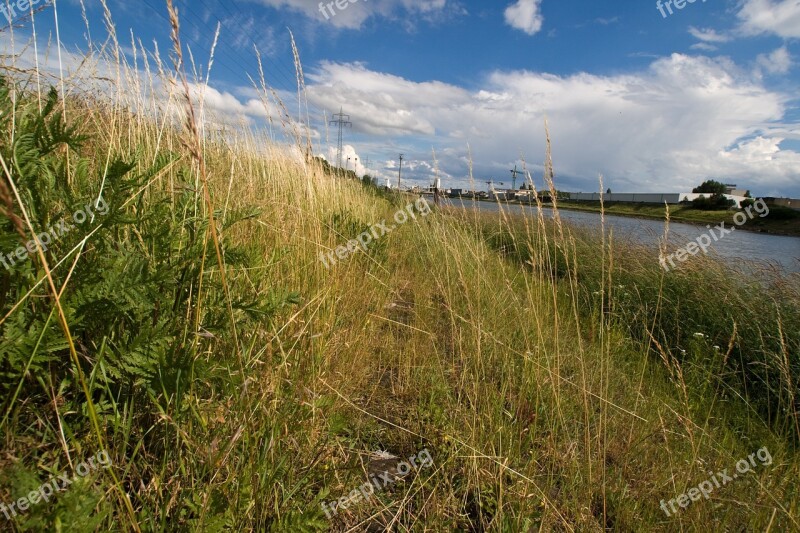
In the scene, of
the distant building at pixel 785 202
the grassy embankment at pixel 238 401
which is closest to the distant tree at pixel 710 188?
the distant building at pixel 785 202

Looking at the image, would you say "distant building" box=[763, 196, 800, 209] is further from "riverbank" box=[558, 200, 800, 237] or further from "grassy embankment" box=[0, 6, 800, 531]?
"grassy embankment" box=[0, 6, 800, 531]

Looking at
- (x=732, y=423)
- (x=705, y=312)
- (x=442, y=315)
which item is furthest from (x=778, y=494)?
(x=705, y=312)

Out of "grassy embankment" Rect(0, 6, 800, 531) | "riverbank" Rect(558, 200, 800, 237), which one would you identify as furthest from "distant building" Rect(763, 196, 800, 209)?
"grassy embankment" Rect(0, 6, 800, 531)

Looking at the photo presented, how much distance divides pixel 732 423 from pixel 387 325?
2.65 meters

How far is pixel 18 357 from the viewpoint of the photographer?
88cm

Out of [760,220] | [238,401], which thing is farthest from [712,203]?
[238,401]

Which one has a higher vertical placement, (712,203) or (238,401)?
(712,203)

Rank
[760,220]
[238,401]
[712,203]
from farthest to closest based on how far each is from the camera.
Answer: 1. [712,203]
2. [760,220]
3. [238,401]

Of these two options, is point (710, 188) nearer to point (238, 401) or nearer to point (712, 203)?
point (712, 203)

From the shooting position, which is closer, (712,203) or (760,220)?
(760,220)

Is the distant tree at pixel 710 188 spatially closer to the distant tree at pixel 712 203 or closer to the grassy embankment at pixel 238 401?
the distant tree at pixel 712 203

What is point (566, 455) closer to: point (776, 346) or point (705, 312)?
point (776, 346)

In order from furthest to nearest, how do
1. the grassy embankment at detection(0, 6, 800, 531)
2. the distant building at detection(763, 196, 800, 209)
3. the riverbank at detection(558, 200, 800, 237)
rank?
the distant building at detection(763, 196, 800, 209) → the riverbank at detection(558, 200, 800, 237) → the grassy embankment at detection(0, 6, 800, 531)

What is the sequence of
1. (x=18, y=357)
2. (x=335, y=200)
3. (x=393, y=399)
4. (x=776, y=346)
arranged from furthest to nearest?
(x=335, y=200)
(x=776, y=346)
(x=393, y=399)
(x=18, y=357)
